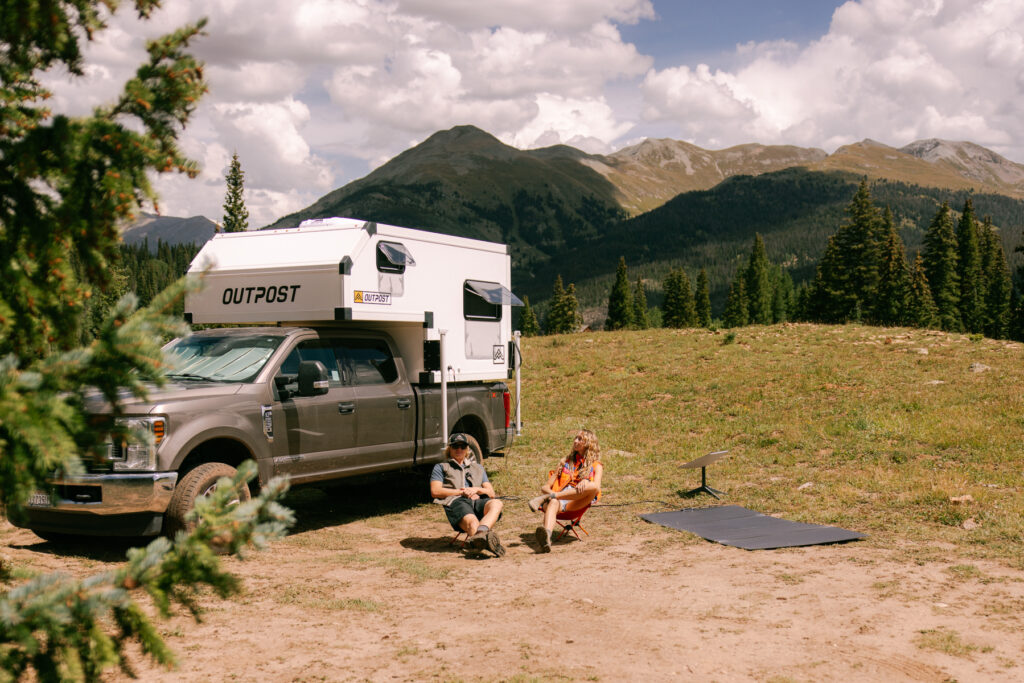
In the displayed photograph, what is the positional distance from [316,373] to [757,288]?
320ft

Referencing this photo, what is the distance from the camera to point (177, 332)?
248 centimetres

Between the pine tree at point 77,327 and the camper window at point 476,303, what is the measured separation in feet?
29.9

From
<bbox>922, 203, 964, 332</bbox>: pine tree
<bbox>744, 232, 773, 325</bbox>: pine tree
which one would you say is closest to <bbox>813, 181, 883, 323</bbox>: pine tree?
<bbox>922, 203, 964, 332</bbox>: pine tree

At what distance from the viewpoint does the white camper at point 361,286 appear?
9734mm

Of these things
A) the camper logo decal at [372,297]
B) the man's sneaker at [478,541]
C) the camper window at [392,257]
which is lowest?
the man's sneaker at [478,541]

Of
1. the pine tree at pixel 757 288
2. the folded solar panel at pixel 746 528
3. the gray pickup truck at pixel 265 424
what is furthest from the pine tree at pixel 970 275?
the gray pickup truck at pixel 265 424

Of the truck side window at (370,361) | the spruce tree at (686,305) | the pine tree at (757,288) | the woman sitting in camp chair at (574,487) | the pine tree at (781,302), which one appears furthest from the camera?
the pine tree at (781,302)

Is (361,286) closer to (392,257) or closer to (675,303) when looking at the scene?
(392,257)

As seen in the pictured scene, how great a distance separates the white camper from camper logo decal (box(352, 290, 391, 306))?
0.01 meters

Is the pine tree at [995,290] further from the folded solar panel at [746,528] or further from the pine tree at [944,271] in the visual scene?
the folded solar panel at [746,528]

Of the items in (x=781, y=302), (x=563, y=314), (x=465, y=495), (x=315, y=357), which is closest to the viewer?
(x=465, y=495)

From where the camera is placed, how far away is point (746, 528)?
9625 mm

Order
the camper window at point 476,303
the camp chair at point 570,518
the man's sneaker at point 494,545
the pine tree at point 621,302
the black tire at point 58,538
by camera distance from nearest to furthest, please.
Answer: the black tire at point 58,538
the man's sneaker at point 494,545
the camp chair at point 570,518
the camper window at point 476,303
the pine tree at point 621,302

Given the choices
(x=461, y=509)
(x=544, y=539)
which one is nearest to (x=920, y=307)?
(x=544, y=539)
